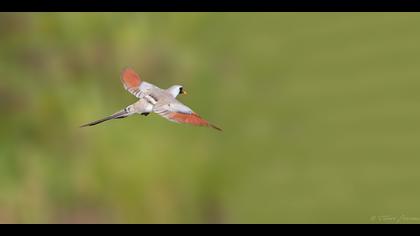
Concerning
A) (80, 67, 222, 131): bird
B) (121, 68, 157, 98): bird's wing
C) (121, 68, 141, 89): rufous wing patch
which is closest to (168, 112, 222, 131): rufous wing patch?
(80, 67, 222, 131): bird

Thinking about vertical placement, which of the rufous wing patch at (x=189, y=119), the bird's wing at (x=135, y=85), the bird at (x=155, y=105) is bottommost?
the rufous wing patch at (x=189, y=119)

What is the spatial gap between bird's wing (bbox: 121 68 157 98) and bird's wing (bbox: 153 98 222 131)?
0.16 m

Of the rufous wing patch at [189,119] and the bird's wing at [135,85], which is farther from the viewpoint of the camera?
the bird's wing at [135,85]

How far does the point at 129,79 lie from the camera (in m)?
3.02

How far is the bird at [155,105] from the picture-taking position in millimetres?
2566

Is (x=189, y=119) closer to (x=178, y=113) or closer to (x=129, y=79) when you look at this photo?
(x=178, y=113)

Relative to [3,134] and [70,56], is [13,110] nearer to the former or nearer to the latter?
[3,134]

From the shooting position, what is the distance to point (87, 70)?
454 centimetres

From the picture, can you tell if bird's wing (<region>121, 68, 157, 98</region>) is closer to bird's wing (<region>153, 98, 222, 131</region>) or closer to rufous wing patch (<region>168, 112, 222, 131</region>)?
bird's wing (<region>153, 98, 222, 131</region>)

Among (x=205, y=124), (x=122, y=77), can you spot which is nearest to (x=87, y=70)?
(x=122, y=77)

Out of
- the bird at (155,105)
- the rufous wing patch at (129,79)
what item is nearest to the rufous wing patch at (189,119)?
the bird at (155,105)

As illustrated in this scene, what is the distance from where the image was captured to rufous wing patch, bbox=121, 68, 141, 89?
9.79 ft

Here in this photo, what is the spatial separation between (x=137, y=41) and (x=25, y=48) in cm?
70

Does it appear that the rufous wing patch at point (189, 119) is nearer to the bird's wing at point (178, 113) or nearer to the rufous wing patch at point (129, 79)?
the bird's wing at point (178, 113)
